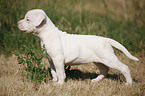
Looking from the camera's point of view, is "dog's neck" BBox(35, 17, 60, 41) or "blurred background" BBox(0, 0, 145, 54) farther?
"blurred background" BBox(0, 0, 145, 54)

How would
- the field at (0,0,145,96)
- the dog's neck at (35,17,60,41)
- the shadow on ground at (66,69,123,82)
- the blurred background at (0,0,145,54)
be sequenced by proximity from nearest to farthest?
the field at (0,0,145,96) < the dog's neck at (35,17,60,41) < the shadow on ground at (66,69,123,82) < the blurred background at (0,0,145,54)

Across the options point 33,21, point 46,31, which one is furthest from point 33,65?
point 33,21

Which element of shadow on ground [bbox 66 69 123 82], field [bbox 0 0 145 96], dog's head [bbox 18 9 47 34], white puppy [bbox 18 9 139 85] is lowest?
shadow on ground [bbox 66 69 123 82]

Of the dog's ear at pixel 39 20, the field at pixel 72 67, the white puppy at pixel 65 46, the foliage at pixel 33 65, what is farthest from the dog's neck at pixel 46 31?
the field at pixel 72 67

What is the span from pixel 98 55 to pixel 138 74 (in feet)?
4.13

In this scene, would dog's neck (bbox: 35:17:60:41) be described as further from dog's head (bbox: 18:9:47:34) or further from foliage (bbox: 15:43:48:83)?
foliage (bbox: 15:43:48:83)

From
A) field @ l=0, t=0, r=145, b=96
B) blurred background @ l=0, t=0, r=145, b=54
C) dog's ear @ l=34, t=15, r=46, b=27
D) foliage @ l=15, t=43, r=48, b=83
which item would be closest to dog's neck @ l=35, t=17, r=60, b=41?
dog's ear @ l=34, t=15, r=46, b=27

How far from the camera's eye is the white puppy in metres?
2.65

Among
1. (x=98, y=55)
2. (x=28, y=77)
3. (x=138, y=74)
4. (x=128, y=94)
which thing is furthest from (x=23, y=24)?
(x=138, y=74)

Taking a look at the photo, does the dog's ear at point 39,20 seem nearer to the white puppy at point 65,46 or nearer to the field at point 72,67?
the white puppy at point 65,46

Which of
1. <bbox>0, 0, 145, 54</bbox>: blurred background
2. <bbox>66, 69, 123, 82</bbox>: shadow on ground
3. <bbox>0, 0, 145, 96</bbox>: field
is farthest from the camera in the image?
<bbox>0, 0, 145, 54</bbox>: blurred background

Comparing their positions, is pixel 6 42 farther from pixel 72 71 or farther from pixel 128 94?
pixel 128 94

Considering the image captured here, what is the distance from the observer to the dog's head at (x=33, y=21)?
2.61 meters

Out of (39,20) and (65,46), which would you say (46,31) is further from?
(65,46)
